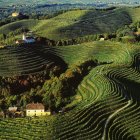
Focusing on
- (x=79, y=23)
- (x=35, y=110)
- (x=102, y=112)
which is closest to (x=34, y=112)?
(x=35, y=110)

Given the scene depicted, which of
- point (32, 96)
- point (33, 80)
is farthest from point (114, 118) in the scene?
point (33, 80)

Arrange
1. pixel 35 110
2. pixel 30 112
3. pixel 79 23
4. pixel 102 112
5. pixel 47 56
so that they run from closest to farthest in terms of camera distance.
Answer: pixel 102 112 < pixel 35 110 < pixel 30 112 < pixel 47 56 < pixel 79 23

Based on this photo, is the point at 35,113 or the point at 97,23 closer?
the point at 35,113

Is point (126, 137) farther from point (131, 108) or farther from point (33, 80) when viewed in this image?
point (33, 80)

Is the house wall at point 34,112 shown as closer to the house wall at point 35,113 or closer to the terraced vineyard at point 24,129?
the house wall at point 35,113

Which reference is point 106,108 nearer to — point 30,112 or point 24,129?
point 30,112

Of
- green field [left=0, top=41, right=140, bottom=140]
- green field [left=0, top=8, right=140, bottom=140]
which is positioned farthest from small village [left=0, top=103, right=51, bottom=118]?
green field [left=0, top=41, right=140, bottom=140]
